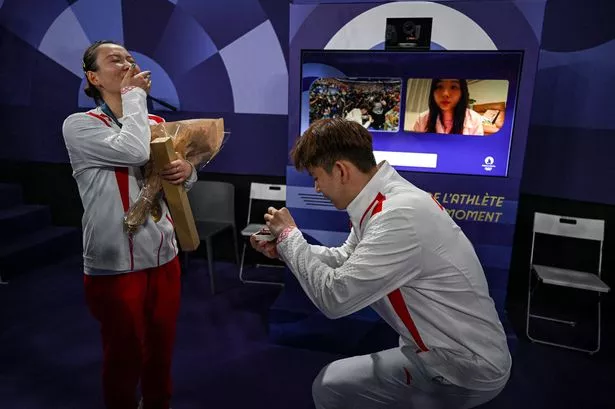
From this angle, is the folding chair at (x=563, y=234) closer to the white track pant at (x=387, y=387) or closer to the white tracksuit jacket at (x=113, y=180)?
the white track pant at (x=387, y=387)

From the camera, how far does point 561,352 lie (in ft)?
10.2

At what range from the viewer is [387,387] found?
1524 mm

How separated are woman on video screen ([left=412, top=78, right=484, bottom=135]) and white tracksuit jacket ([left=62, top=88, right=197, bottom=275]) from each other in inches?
75.0

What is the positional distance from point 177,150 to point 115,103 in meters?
0.36

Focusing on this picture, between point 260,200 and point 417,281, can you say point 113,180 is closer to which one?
point 417,281

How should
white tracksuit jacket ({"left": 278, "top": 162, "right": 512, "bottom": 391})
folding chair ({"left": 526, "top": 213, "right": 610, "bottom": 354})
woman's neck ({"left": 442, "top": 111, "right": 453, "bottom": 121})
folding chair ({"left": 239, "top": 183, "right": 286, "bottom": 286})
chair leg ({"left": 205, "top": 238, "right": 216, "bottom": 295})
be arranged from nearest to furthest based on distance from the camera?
white tracksuit jacket ({"left": 278, "top": 162, "right": 512, "bottom": 391}) → woman's neck ({"left": 442, "top": 111, "right": 453, "bottom": 121}) → folding chair ({"left": 526, "top": 213, "right": 610, "bottom": 354}) → chair leg ({"left": 205, "top": 238, "right": 216, "bottom": 295}) → folding chair ({"left": 239, "top": 183, "right": 286, "bottom": 286})

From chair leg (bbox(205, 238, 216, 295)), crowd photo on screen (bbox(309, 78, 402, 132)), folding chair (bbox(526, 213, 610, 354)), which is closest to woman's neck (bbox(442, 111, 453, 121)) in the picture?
crowd photo on screen (bbox(309, 78, 402, 132))

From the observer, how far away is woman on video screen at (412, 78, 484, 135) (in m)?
2.94

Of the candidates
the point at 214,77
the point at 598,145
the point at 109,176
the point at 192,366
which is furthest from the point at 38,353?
the point at 598,145

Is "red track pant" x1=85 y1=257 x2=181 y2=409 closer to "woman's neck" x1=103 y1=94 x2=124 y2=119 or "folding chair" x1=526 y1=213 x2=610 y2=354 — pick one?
"woman's neck" x1=103 y1=94 x2=124 y2=119

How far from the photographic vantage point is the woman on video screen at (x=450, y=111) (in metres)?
2.94

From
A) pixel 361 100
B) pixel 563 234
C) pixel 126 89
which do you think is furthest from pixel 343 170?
pixel 563 234

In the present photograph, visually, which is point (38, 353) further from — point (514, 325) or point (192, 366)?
point (514, 325)

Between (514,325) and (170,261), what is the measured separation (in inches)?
115
